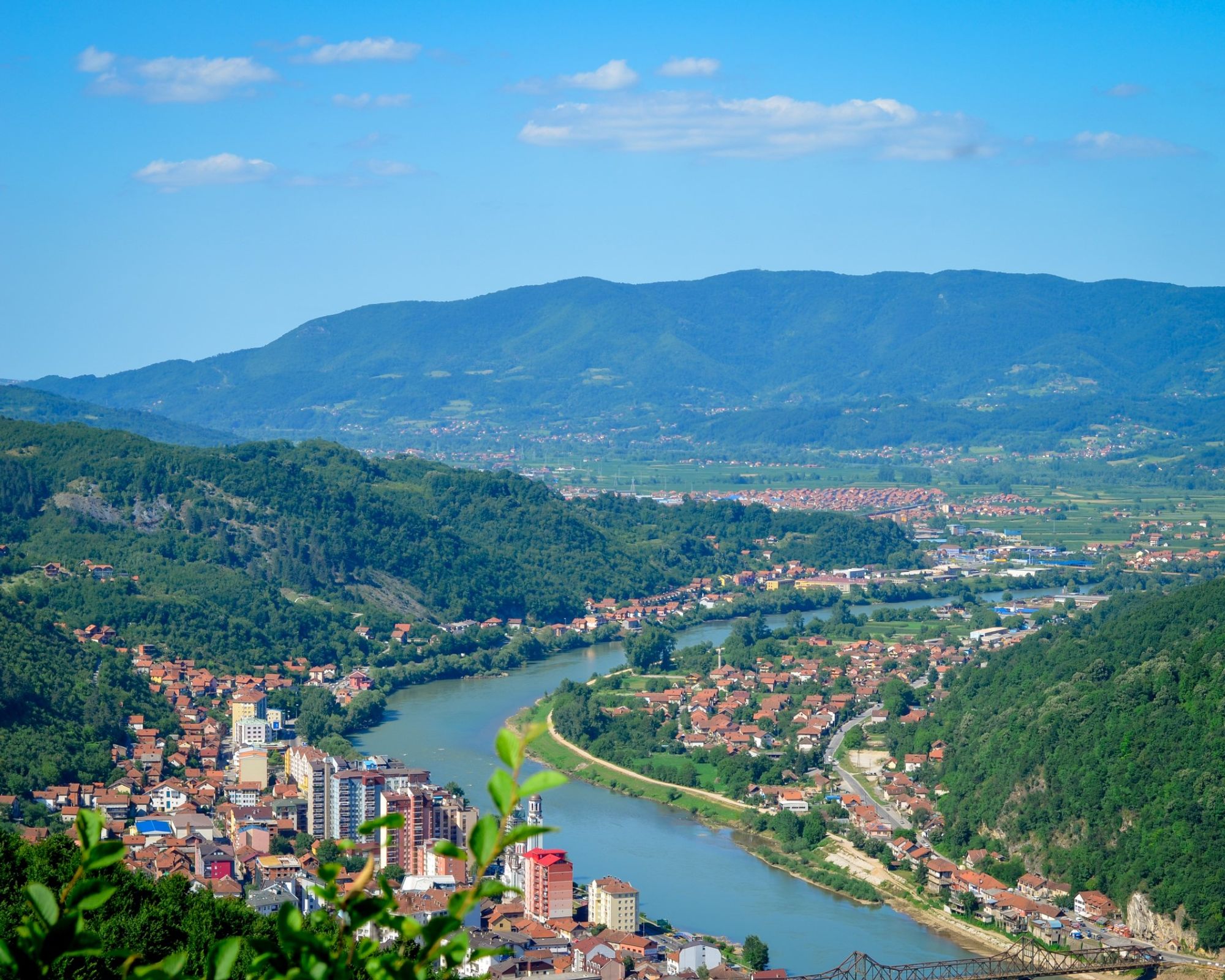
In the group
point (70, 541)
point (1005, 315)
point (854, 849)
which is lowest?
point (854, 849)

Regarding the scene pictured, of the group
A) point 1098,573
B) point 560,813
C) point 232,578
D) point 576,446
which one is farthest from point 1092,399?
point 560,813

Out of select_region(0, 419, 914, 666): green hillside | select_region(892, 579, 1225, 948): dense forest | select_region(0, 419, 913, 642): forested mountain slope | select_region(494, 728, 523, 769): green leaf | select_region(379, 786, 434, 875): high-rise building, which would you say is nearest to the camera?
select_region(494, 728, 523, 769): green leaf

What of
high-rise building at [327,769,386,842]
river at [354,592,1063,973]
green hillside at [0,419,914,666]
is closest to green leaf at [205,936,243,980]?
river at [354,592,1063,973]

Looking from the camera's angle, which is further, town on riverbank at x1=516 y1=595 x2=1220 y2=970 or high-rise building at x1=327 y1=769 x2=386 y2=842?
high-rise building at x1=327 y1=769 x2=386 y2=842

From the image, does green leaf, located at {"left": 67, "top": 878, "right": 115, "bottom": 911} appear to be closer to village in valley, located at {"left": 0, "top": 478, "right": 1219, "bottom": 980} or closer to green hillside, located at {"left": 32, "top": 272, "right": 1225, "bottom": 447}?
village in valley, located at {"left": 0, "top": 478, "right": 1219, "bottom": 980}

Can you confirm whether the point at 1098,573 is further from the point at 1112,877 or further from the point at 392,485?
the point at 1112,877

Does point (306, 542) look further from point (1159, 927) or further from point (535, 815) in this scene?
point (1159, 927)

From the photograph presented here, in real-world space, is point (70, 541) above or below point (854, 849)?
above

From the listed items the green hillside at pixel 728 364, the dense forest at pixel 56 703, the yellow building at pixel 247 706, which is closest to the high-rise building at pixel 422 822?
the dense forest at pixel 56 703
